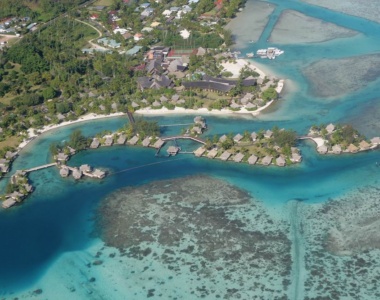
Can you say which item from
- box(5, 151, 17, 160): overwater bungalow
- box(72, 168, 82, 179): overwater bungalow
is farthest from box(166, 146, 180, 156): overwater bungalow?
box(5, 151, 17, 160): overwater bungalow

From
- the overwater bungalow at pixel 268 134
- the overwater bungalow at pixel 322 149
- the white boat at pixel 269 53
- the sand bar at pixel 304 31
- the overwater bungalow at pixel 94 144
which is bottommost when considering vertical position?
the sand bar at pixel 304 31

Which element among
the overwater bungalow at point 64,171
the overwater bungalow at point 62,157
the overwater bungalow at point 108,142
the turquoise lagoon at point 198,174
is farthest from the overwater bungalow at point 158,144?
the overwater bungalow at point 64,171

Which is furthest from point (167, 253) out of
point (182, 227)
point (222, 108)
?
point (222, 108)

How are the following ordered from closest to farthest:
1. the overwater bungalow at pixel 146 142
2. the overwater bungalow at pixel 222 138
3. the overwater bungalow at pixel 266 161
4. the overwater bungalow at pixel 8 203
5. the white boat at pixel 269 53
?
the overwater bungalow at pixel 8 203 → the overwater bungalow at pixel 266 161 → the overwater bungalow at pixel 222 138 → the overwater bungalow at pixel 146 142 → the white boat at pixel 269 53

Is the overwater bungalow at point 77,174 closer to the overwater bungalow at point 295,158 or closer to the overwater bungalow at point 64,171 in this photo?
the overwater bungalow at point 64,171

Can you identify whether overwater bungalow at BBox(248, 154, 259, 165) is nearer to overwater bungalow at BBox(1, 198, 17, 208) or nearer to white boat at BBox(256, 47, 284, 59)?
overwater bungalow at BBox(1, 198, 17, 208)

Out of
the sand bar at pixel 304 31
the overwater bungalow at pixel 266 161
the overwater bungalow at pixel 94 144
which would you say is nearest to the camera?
the overwater bungalow at pixel 266 161

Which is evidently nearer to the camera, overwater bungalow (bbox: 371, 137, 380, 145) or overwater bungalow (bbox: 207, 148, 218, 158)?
overwater bungalow (bbox: 207, 148, 218, 158)
